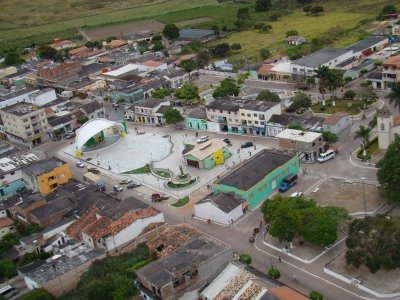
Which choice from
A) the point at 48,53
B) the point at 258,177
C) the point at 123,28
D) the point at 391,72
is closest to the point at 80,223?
the point at 258,177

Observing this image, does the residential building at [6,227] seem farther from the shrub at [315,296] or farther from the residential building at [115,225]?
the shrub at [315,296]

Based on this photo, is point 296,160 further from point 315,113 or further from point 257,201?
point 315,113

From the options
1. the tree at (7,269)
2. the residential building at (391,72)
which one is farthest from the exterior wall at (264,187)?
the residential building at (391,72)

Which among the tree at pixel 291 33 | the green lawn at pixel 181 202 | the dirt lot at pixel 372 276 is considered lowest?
the green lawn at pixel 181 202

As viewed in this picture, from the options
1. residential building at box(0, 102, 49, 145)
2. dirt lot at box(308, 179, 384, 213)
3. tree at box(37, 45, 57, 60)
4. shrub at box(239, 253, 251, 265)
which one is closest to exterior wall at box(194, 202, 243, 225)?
shrub at box(239, 253, 251, 265)

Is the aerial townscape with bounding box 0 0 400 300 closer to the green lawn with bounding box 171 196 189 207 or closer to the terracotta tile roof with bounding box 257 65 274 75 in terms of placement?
the green lawn with bounding box 171 196 189 207

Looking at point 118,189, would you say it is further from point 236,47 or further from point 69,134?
point 236,47

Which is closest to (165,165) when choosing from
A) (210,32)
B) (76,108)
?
(76,108)
